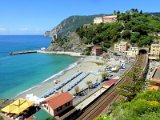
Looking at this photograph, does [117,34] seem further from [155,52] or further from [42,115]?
[42,115]

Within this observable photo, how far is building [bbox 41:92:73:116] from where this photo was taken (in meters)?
34.4

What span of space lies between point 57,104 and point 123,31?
77.6m

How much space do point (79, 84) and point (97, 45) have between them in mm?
56126

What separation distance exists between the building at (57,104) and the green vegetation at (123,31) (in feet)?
215

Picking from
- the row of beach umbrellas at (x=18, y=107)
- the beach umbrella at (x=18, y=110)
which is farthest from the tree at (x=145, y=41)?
the beach umbrella at (x=18, y=110)

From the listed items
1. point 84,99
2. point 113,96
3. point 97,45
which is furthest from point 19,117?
point 97,45

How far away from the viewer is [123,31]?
107m

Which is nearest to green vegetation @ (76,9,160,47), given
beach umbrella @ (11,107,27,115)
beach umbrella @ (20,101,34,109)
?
beach umbrella @ (20,101,34,109)

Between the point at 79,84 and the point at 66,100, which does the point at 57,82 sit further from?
the point at 66,100

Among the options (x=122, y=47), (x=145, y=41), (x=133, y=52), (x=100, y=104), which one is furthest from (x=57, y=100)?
(x=145, y=41)

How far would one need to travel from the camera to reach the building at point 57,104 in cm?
3442

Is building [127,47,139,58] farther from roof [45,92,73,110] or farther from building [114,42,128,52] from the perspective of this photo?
roof [45,92,73,110]

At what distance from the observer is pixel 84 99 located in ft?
139

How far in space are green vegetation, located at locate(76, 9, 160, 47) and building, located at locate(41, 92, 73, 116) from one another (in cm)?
6555
